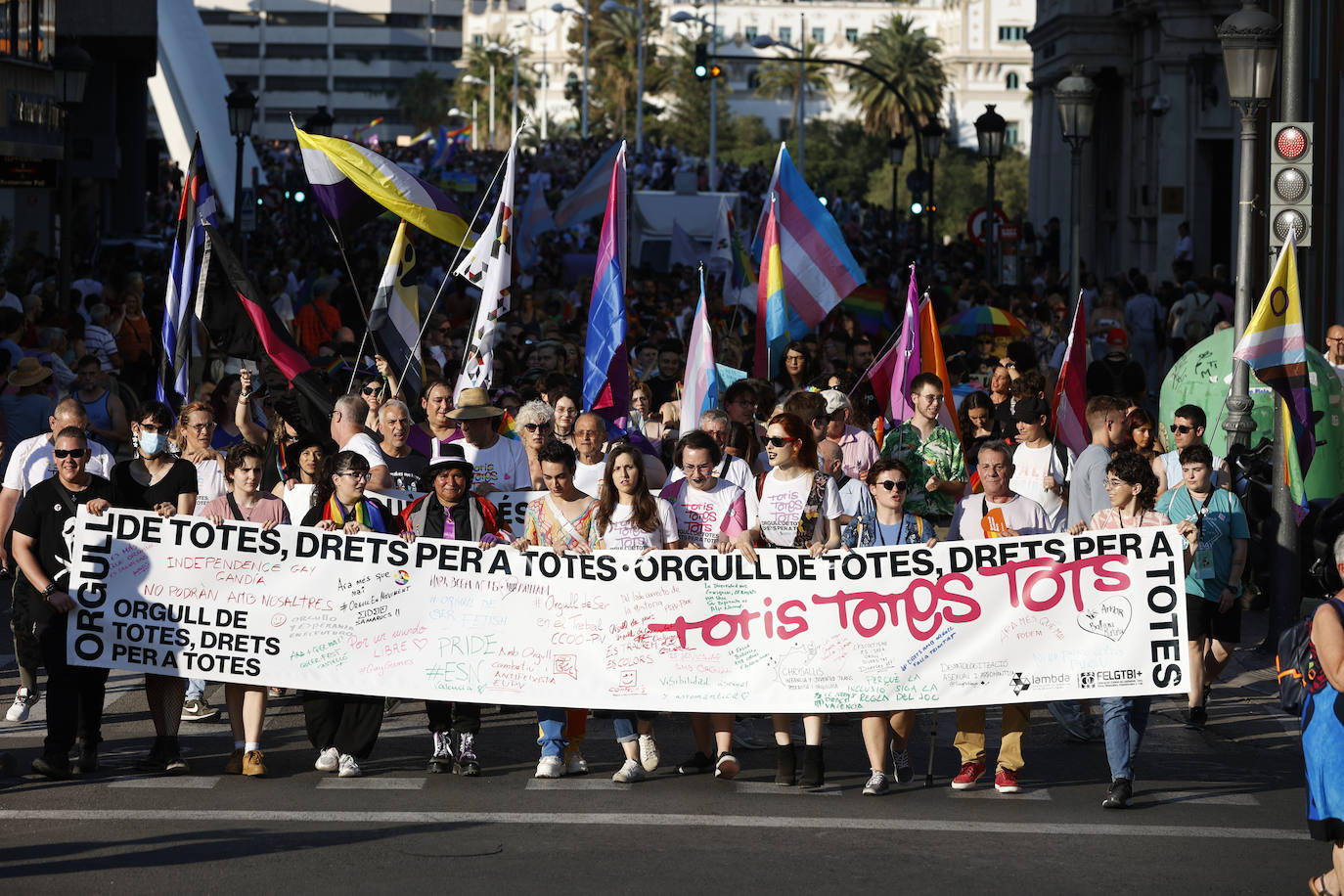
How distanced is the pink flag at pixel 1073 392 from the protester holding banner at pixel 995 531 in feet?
12.4

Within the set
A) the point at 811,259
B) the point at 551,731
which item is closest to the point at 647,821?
the point at 551,731

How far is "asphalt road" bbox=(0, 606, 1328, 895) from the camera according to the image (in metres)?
7.93

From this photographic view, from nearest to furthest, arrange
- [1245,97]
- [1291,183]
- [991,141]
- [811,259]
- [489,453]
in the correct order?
[489,453] → [1291,183] → [1245,97] → [811,259] → [991,141]

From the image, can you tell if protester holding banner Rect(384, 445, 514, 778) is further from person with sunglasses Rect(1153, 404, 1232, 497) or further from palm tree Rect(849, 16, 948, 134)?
palm tree Rect(849, 16, 948, 134)

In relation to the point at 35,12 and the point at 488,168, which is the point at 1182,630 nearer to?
the point at 35,12

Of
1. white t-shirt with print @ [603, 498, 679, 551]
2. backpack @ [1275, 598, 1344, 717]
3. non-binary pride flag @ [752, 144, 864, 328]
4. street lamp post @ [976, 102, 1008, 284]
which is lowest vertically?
backpack @ [1275, 598, 1344, 717]

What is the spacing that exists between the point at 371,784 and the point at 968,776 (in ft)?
9.03

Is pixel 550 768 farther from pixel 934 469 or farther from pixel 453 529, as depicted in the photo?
pixel 934 469

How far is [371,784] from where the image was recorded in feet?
31.4

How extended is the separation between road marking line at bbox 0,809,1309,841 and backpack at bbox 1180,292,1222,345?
51.3 ft

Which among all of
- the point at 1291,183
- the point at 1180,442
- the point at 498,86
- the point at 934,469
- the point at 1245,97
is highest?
the point at 498,86

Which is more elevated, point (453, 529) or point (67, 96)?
point (67, 96)

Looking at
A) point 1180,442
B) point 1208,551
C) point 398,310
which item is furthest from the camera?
point 398,310

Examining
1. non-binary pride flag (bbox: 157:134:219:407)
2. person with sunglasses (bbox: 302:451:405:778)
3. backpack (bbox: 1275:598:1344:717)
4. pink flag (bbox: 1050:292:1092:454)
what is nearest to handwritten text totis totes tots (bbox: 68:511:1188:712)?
person with sunglasses (bbox: 302:451:405:778)
